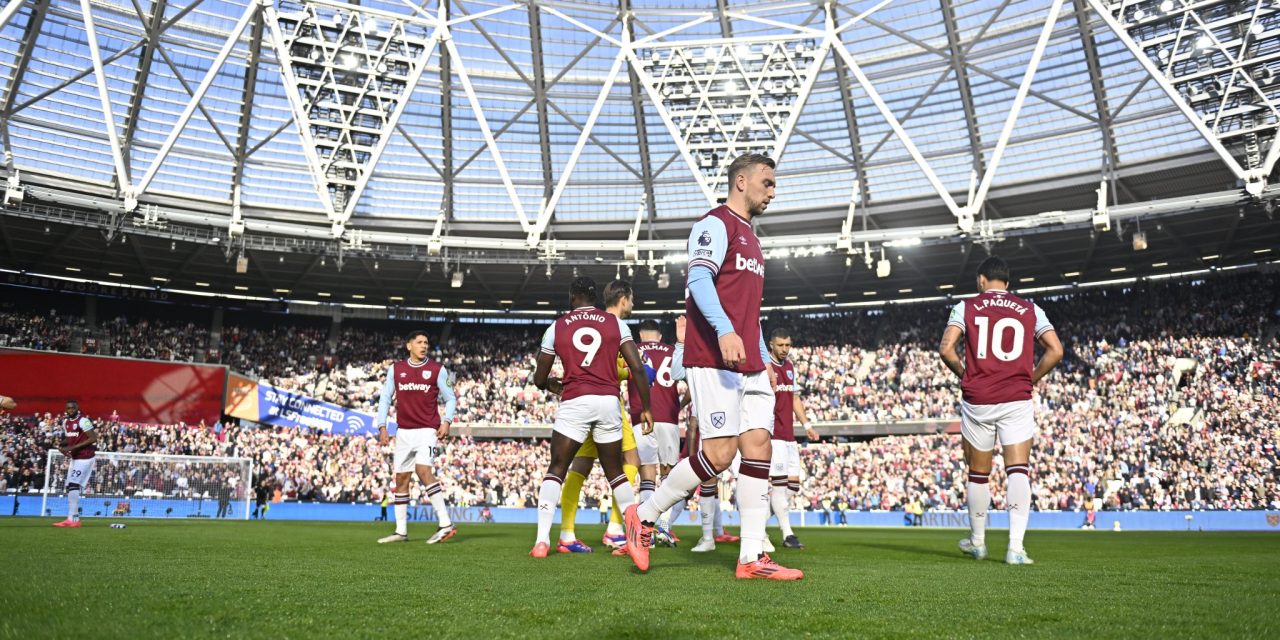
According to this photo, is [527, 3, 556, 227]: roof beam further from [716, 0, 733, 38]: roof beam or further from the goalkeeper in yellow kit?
the goalkeeper in yellow kit

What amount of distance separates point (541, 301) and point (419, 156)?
41.3 ft

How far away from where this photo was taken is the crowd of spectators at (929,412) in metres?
28.2

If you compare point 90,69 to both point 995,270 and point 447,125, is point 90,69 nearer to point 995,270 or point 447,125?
point 447,125

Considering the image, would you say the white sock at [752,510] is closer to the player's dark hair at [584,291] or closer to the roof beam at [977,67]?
the player's dark hair at [584,291]

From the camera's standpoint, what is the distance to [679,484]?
220 inches

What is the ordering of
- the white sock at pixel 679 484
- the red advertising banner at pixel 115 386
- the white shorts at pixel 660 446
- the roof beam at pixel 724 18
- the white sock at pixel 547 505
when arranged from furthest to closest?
the red advertising banner at pixel 115 386 → the roof beam at pixel 724 18 → the white shorts at pixel 660 446 → the white sock at pixel 547 505 → the white sock at pixel 679 484

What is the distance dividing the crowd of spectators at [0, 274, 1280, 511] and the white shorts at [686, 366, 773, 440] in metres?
24.7

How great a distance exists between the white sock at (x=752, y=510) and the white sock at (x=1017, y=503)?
268cm

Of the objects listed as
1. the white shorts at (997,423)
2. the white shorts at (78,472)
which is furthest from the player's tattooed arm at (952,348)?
the white shorts at (78,472)

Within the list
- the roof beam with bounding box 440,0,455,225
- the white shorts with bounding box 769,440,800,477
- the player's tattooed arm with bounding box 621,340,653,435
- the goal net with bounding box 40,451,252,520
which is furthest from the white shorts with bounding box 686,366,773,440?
the roof beam with bounding box 440,0,455,225

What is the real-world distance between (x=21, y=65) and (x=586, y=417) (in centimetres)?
2739

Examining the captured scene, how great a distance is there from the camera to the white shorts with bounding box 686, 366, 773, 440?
212 inches

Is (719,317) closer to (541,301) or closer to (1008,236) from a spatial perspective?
(1008,236)

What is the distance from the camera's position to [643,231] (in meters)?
35.6
